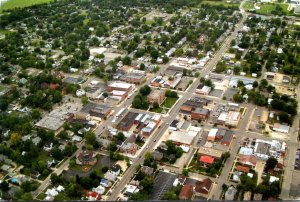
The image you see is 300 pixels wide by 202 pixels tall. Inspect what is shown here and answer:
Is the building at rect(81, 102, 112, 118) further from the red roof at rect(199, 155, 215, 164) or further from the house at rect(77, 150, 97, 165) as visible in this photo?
the red roof at rect(199, 155, 215, 164)

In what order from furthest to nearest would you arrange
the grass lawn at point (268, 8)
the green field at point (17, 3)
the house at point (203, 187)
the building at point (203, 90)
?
the green field at point (17, 3), the grass lawn at point (268, 8), the building at point (203, 90), the house at point (203, 187)

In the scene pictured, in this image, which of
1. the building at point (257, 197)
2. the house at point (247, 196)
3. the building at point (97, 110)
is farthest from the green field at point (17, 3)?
the building at point (257, 197)

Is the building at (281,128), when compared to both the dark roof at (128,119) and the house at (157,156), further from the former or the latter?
the dark roof at (128,119)

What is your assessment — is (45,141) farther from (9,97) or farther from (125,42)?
(125,42)

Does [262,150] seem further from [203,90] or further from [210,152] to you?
[203,90]

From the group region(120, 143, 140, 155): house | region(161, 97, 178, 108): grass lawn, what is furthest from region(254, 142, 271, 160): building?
region(161, 97, 178, 108): grass lawn

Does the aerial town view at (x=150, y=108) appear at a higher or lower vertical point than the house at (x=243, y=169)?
higher
